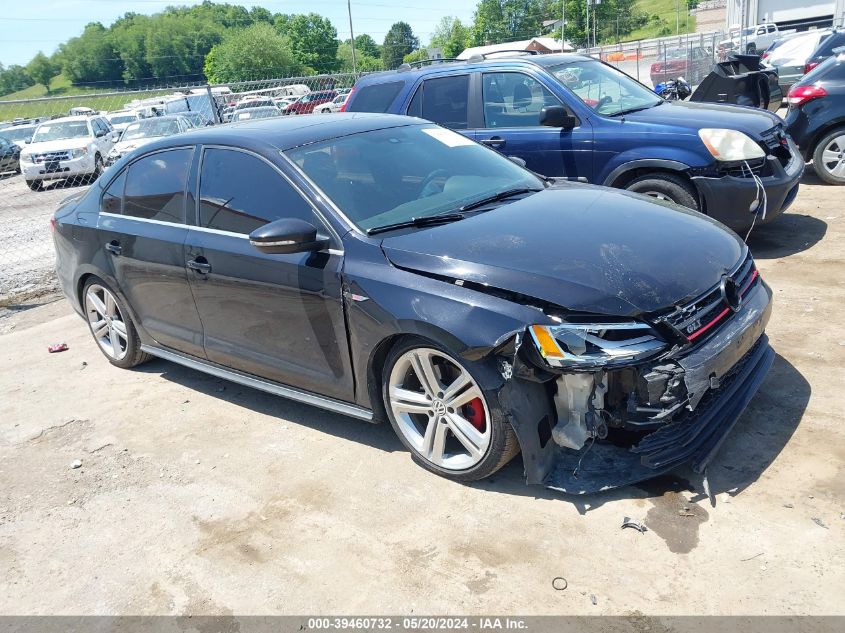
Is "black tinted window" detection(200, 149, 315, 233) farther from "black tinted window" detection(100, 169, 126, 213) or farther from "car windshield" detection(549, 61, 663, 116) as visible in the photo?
"car windshield" detection(549, 61, 663, 116)

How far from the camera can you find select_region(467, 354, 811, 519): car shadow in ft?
11.0

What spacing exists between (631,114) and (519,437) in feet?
15.2

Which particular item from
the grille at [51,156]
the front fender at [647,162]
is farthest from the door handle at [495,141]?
the grille at [51,156]

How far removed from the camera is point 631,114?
6.88 m

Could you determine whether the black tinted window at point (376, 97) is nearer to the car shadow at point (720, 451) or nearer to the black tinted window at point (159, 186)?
the black tinted window at point (159, 186)

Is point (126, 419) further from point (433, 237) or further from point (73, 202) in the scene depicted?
point (433, 237)

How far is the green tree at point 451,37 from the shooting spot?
388 ft

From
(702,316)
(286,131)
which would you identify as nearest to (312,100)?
(286,131)

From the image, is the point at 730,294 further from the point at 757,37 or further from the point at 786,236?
the point at 757,37

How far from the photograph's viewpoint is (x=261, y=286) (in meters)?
4.13

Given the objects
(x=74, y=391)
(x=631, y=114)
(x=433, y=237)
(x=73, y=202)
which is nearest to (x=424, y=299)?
(x=433, y=237)

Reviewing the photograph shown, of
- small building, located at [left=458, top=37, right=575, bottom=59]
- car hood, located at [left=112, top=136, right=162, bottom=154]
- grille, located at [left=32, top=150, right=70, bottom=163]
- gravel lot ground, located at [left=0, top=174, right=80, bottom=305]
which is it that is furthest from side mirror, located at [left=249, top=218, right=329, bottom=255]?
grille, located at [left=32, top=150, right=70, bottom=163]

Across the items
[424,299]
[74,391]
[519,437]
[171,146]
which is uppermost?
[171,146]

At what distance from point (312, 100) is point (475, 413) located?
45.1 feet
